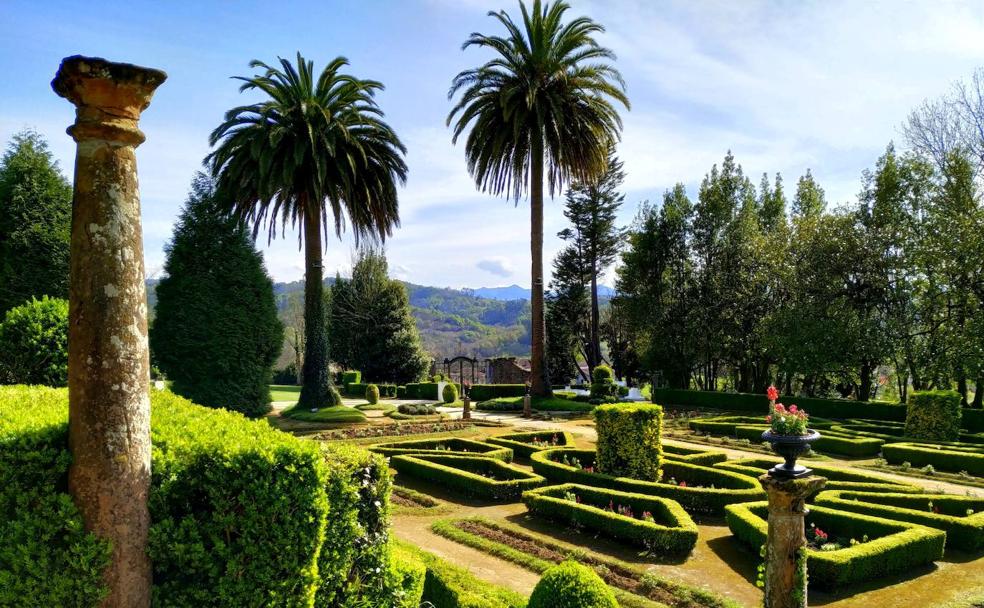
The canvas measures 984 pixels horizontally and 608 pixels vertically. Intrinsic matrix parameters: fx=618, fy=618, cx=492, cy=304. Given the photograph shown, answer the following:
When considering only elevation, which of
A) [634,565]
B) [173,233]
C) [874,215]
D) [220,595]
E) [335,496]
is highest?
[874,215]

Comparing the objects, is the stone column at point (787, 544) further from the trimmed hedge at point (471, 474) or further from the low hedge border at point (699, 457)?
the low hedge border at point (699, 457)

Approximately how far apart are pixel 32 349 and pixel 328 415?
1397 centimetres

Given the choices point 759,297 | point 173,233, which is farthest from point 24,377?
point 759,297

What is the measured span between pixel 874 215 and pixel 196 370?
2864 cm

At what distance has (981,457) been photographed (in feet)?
47.4

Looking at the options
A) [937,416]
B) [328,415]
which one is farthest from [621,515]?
[328,415]

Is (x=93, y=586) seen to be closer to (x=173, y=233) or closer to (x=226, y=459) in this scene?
(x=226, y=459)

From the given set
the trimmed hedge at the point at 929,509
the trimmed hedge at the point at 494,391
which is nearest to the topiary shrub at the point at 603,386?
the trimmed hedge at the point at 494,391

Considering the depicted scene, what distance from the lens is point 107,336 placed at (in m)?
4.20

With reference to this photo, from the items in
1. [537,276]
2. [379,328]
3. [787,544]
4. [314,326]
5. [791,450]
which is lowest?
[787,544]

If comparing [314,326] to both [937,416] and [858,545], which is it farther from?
[937,416]

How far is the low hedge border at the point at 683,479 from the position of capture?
35.5 feet

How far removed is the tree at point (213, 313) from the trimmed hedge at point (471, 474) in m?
8.67

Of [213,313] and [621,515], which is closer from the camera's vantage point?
[621,515]
